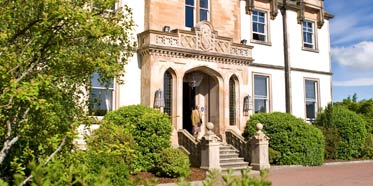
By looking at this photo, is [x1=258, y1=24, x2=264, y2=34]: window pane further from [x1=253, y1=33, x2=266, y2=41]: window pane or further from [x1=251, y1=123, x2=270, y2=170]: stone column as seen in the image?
[x1=251, y1=123, x2=270, y2=170]: stone column

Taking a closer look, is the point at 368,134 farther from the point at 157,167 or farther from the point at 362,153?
the point at 157,167

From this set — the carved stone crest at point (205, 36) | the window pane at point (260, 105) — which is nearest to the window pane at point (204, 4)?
the carved stone crest at point (205, 36)

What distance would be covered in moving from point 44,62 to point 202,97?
13797 millimetres

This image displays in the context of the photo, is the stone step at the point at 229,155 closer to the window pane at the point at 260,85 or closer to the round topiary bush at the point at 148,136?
the round topiary bush at the point at 148,136

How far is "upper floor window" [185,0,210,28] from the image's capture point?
17.9 meters

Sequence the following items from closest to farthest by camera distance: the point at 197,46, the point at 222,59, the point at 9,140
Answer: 1. the point at 9,140
2. the point at 197,46
3. the point at 222,59

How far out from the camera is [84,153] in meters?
4.95

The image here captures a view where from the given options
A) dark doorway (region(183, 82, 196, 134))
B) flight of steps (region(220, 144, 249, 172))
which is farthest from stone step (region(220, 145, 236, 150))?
dark doorway (region(183, 82, 196, 134))

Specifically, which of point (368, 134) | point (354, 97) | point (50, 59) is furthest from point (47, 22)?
point (354, 97)

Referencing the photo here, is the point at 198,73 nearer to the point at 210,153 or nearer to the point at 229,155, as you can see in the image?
the point at 229,155

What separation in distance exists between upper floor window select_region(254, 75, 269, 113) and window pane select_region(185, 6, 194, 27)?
4.66m

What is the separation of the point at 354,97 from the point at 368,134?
458 inches

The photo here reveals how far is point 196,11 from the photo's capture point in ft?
59.5

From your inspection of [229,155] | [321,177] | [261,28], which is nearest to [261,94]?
[261,28]
